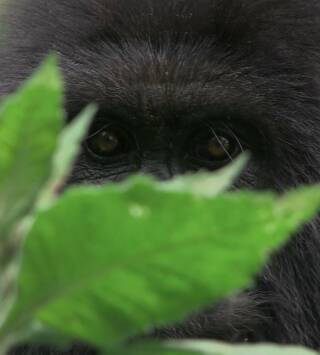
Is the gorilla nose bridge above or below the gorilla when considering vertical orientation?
below

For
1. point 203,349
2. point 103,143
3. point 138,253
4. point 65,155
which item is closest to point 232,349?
point 203,349

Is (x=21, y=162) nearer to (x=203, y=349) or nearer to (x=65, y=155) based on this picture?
(x=65, y=155)

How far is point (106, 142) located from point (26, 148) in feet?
8.72

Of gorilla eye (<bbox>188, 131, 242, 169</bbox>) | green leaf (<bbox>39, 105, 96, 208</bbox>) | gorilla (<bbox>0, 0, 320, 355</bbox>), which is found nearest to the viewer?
green leaf (<bbox>39, 105, 96, 208</bbox>)

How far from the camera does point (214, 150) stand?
3.46 metres

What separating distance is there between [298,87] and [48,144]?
2.55m

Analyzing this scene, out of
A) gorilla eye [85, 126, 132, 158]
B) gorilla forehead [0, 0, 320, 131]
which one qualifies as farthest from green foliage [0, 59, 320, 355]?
gorilla eye [85, 126, 132, 158]

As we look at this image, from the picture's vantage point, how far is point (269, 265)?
323cm

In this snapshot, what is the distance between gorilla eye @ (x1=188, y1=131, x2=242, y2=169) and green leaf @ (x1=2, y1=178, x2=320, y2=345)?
2.61 m

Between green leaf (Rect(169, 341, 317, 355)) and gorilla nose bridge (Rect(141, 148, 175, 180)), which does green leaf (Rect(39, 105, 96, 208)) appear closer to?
green leaf (Rect(169, 341, 317, 355))

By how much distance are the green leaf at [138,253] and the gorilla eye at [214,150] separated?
2.61 m

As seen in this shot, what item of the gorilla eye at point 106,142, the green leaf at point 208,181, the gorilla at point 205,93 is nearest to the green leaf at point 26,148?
the green leaf at point 208,181

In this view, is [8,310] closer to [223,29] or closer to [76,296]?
[76,296]

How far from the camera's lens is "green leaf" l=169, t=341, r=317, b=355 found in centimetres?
84
